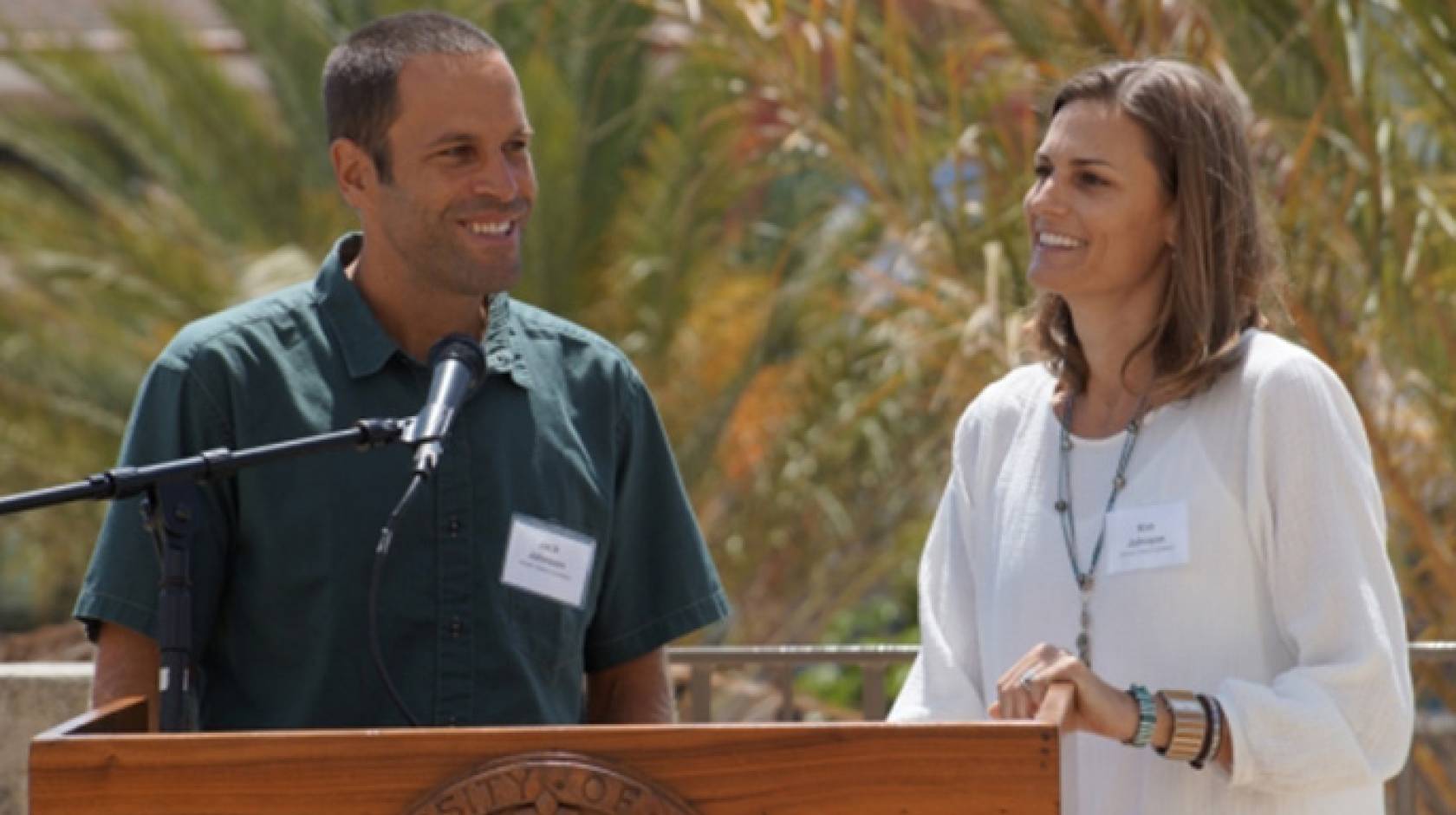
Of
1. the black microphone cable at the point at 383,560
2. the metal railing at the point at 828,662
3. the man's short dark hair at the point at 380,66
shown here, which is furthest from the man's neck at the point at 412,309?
the metal railing at the point at 828,662

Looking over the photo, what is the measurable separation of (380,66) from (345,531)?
2.15 ft

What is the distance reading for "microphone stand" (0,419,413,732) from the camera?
8.07 ft

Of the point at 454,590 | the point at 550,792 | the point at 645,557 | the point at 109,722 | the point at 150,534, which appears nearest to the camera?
the point at 550,792

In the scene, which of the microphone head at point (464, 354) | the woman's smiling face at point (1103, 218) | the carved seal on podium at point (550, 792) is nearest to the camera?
the carved seal on podium at point (550, 792)

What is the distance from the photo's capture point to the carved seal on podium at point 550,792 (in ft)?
7.32

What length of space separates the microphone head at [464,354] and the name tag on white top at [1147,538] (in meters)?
0.85

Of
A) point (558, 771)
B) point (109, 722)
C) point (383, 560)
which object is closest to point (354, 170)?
point (383, 560)

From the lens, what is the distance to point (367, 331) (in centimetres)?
308

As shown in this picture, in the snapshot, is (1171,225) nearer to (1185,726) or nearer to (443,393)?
(1185,726)

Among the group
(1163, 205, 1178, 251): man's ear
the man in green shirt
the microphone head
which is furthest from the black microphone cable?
(1163, 205, 1178, 251): man's ear

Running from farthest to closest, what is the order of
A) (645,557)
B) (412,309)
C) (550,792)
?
(645,557) < (412,309) < (550,792)

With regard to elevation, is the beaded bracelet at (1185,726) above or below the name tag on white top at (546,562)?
below

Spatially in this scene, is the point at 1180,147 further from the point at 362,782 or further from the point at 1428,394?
the point at 1428,394

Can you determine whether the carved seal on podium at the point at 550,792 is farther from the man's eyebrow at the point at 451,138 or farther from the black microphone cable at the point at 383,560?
the man's eyebrow at the point at 451,138
